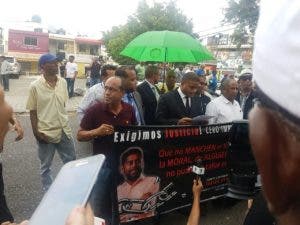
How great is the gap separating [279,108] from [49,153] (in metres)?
4.42

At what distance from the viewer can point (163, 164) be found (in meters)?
4.02

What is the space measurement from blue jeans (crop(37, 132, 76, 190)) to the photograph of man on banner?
4.25 ft

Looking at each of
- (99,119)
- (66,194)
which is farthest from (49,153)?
(66,194)

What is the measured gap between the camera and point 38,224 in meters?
1.15

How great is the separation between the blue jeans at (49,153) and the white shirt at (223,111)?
5.80 ft

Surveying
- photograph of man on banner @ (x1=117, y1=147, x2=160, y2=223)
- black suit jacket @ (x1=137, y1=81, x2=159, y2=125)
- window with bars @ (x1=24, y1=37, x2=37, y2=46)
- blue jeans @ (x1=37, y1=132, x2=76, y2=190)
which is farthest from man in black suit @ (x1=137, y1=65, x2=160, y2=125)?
window with bars @ (x1=24, y1=37, x2=37, y2=46)

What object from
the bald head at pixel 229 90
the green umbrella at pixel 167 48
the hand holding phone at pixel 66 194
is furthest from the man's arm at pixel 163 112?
the hand holding phone at pixel 66 194

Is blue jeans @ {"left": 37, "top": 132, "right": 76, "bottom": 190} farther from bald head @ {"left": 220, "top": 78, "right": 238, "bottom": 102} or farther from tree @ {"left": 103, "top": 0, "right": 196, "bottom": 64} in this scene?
tree @ {"left": 103, "top": 0, "right": 196, "bottom": 64}

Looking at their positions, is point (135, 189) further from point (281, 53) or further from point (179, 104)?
point (281, 53)

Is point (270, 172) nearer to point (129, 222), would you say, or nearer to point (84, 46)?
point (129, 222)

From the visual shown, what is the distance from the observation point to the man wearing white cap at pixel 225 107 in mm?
5035

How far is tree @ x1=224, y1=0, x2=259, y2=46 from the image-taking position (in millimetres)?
28922

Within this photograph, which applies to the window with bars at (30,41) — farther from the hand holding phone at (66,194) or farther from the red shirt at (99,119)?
the hand holding phone at (66,194)

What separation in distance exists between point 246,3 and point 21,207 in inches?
1079
